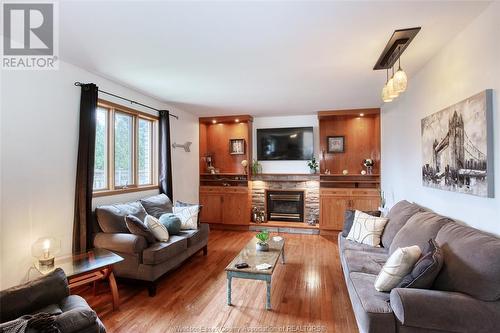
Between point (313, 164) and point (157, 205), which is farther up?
point (313, 164)

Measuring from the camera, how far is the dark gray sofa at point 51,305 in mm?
1391

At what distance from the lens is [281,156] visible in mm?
5934

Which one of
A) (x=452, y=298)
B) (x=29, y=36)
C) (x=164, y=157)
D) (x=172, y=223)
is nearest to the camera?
(x=452, y=298)

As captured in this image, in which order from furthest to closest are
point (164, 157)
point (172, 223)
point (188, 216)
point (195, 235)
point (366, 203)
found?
point (366, 203)
point (164, 157)
point (188, 216)
point (195, 235)
point (172, 223)

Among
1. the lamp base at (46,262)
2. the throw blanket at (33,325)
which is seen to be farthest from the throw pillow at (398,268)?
the lamp base at (46,262)

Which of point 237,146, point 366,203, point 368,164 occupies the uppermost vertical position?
point 237,146

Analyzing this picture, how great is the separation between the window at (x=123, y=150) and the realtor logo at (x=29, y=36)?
34.6 inches

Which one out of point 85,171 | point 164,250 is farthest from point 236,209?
point 85,171

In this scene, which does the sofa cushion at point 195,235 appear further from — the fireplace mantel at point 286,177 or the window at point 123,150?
the fireplace mantel at point 286,177

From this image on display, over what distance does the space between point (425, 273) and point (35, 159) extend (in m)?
3.55

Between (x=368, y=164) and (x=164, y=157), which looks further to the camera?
(x=368, y=164)

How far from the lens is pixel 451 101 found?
2.43 metres

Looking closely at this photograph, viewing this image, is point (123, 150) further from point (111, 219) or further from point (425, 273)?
point (425, 273)

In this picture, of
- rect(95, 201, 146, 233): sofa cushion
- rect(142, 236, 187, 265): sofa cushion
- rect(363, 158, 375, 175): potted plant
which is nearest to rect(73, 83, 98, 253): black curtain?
rect(95, 201, 146, 233): sofa cushion
